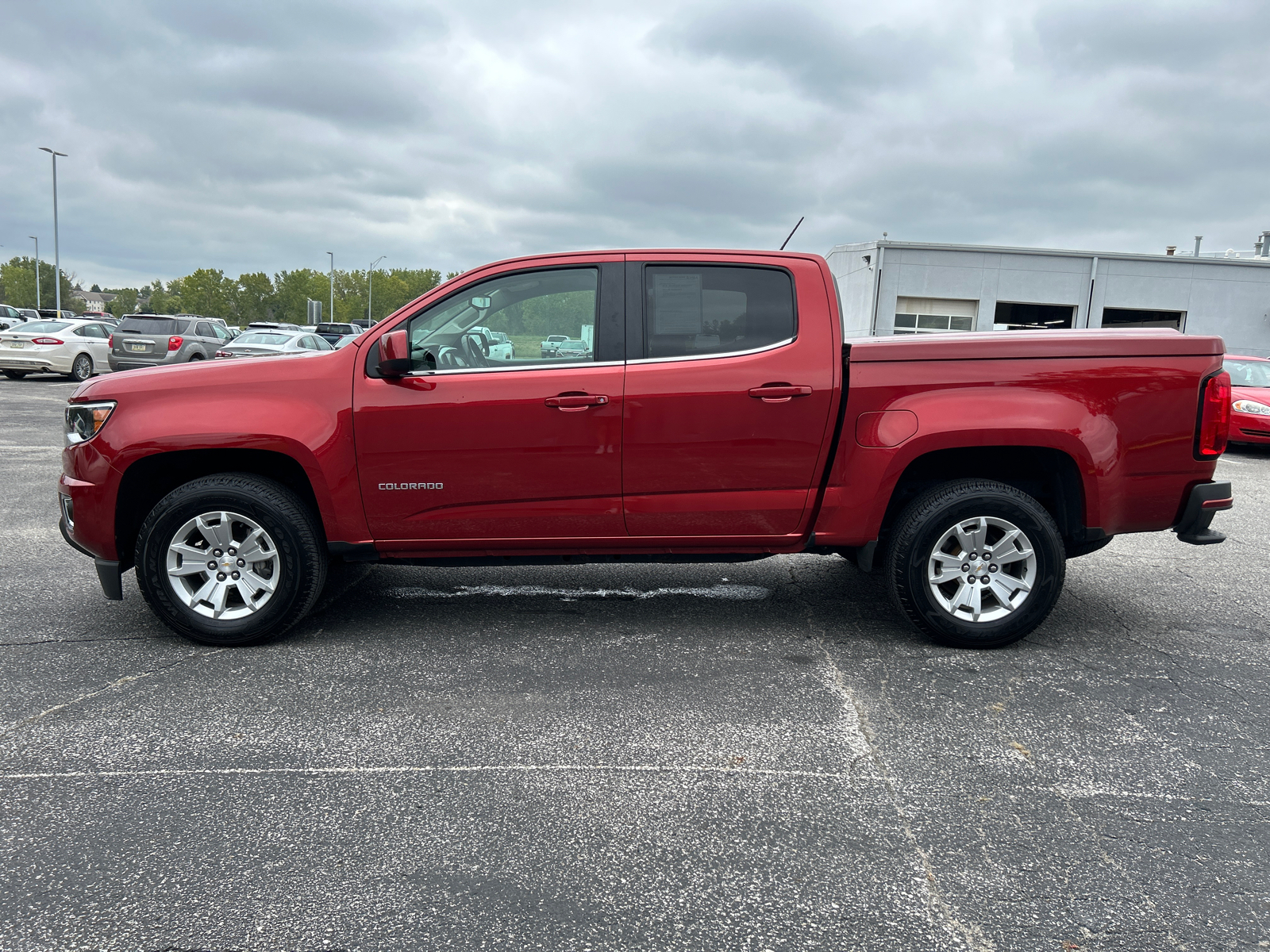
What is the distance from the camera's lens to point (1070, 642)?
466 centimetres

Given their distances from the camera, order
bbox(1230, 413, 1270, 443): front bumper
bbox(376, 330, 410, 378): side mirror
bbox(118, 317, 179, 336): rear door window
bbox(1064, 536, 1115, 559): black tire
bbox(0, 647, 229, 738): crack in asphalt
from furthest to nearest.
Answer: bbox(118, 317, 179, 336): rear door window → bbox(1230, 413, 1270, 443): front bumper → bbox(1064, 536, 1115, 559): black tire → bbox(376, 330, 410, 378): side mirror → bbox(0, 647, 229, 738): crack in asphalt

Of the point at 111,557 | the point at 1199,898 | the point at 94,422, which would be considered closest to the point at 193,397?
the point at 94,422

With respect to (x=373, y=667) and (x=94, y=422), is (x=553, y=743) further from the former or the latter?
(x=94, y=422)

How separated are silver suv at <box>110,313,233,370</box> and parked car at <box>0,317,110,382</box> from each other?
39.7 inches

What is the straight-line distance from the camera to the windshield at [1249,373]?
540 inches

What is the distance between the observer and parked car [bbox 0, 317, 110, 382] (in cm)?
2111

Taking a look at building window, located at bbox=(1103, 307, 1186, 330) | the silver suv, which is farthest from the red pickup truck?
building window, located at bbox=(1103, 307, 1186, 330)

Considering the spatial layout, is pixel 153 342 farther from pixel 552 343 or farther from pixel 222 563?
pixel 552 343

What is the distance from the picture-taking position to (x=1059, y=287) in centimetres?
3475

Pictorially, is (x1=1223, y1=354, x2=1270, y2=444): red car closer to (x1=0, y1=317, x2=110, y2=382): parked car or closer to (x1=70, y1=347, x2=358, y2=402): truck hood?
(x1=70, y1=347, x2=358, y2=402): truck hood

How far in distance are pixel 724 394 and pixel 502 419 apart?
41.4 inches

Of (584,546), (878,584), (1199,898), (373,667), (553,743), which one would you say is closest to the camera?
(1199,898)

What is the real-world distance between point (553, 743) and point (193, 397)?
2406mm

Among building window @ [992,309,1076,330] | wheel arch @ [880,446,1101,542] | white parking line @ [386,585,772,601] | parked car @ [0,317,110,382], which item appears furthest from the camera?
building window @ [992,309,1076,330]
